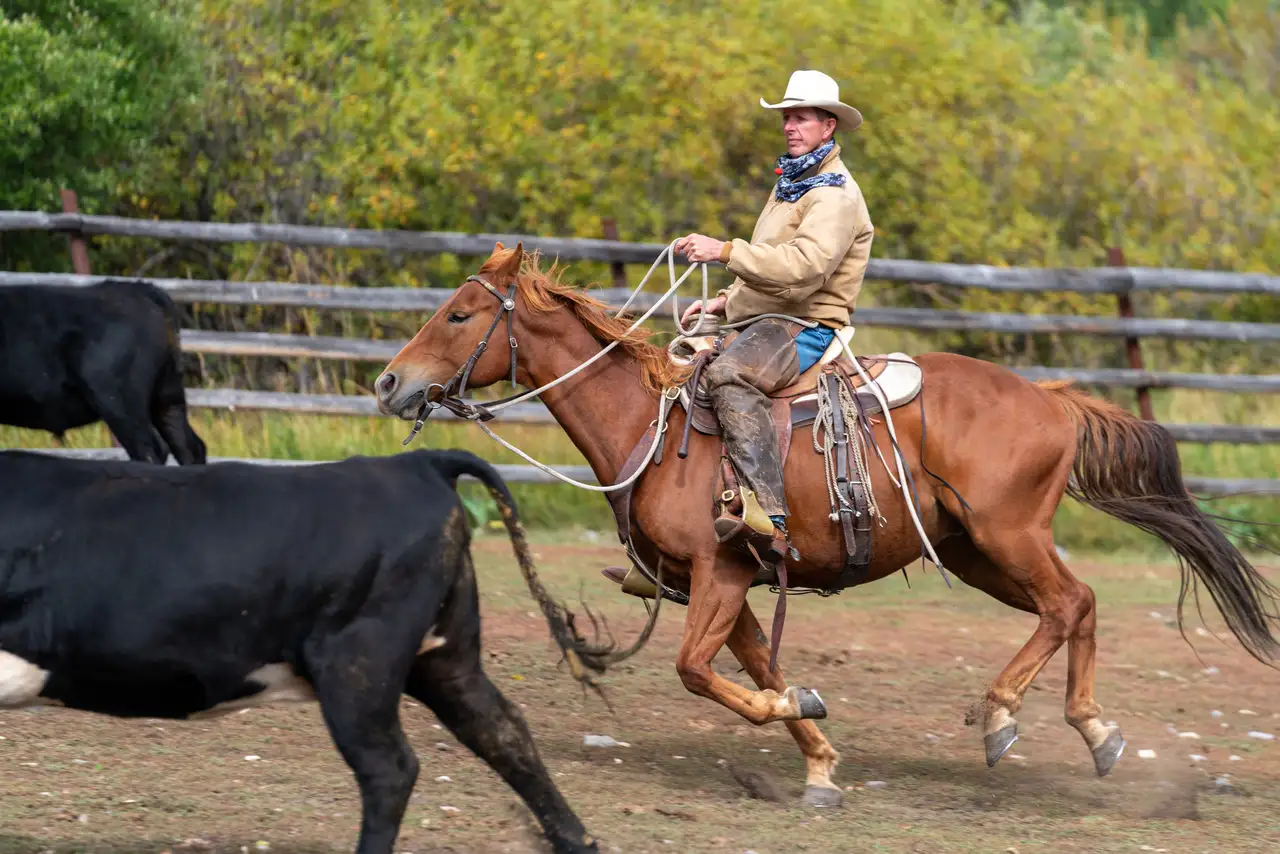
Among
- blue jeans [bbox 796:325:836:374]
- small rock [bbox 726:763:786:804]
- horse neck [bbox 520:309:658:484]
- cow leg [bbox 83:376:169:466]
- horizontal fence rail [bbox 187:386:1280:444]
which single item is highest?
blue jeans [bbox 796:325:836:374]

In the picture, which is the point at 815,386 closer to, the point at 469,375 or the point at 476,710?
the point at 469,375

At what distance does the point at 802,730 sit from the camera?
241 inches

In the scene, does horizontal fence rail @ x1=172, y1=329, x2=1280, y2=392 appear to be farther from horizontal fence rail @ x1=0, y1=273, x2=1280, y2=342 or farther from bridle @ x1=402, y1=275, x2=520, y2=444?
bridle @ x1=402, y1=275, x2=520, y2=444

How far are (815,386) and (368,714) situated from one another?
9.07 feet

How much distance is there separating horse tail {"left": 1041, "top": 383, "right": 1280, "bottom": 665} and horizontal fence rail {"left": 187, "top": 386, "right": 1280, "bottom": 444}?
4551mm

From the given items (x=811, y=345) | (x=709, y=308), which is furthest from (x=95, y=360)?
(x=811, y=345)

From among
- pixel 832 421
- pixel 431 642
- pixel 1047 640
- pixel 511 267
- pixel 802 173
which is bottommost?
pixel 1047 640

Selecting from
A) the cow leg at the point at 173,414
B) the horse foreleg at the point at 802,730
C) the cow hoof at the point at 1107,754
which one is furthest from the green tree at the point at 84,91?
the cow hoof at the point at 1107,754

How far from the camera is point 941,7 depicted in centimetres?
1888

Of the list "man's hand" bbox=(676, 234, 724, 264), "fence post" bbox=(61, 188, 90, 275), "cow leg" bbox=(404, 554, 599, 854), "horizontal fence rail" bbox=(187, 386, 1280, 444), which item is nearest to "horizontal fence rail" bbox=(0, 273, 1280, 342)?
"fence post" bbox=(61, 188, 90, 275)

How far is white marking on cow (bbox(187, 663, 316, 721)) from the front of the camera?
171 inches

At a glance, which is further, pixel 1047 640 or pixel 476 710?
pixel 1047 640

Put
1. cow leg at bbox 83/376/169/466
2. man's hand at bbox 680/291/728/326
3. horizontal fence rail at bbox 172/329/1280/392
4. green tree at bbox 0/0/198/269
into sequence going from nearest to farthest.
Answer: man's hand at bbox 680/291/728/326
cow leg at bbox 83/376/169/466
horizontal fence rail at bbox 172/329/1280/392
green tree at bbox 0/0/198/269

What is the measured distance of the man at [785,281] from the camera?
19.9ft
